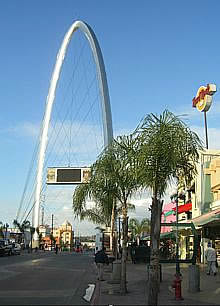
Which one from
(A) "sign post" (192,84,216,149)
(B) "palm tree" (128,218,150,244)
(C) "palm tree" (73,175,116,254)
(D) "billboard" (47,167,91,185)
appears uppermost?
(A) "sign post" (192,84,216,149)

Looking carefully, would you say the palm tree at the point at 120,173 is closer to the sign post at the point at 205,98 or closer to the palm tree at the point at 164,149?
the palm tree at the point at 164,149

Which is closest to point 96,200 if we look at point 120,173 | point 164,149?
point 120,173

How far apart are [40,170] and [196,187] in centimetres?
2914

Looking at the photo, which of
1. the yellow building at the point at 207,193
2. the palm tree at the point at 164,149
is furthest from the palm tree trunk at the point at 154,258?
the yellow building at the point at 207,193

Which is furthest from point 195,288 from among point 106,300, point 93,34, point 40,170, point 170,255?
point 40,170

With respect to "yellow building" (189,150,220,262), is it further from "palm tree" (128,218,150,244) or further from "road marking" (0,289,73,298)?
"palm tree" (128,218,150,244)

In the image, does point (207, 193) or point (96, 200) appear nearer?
point (96, 200)

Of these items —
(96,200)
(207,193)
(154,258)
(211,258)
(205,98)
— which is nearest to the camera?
(154,258)

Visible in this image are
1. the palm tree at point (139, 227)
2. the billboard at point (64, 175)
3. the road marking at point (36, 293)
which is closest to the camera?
the road marking at point (36, 293)

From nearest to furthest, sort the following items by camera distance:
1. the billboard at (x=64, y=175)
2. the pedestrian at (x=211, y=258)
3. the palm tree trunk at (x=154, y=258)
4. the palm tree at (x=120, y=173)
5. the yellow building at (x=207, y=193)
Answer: the palm tree trunk at (x=154, y=258), the palm tree at (x=120, y=173), the pedestrian at (x=211, y=258), the yellow building at (x=207, y=193), the billboard at (x=64, y=175)

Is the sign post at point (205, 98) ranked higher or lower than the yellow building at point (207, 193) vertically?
higher

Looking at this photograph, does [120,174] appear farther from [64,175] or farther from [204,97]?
[64,175]

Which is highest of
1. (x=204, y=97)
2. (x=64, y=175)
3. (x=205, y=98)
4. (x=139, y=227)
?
(x=204, y=97)

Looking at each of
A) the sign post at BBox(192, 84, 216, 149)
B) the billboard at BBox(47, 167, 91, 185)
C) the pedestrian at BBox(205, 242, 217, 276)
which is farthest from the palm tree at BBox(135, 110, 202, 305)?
the billboard at BBox(47, 167, 91, 185)
